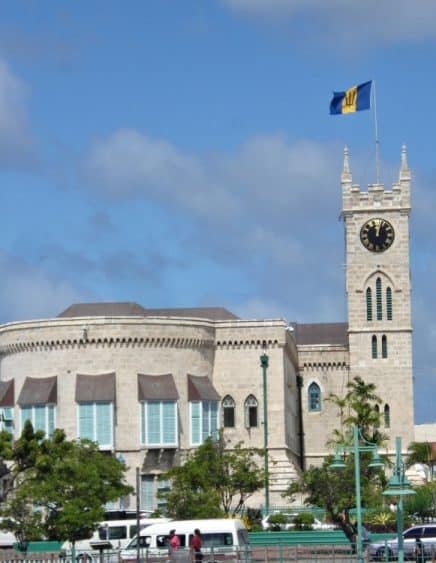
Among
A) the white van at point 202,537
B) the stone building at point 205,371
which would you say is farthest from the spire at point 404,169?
the white van at point 202,537

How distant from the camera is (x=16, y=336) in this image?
89000 millimetres

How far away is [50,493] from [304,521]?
566 inches

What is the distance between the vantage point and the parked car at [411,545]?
54.4 meters

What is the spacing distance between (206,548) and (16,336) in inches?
1490

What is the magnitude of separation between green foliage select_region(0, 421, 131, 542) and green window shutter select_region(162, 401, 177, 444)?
2348 cm

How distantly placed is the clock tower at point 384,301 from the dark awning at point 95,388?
1954cm

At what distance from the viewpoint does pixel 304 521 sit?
70.5 m

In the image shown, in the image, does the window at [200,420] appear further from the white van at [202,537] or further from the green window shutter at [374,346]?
the white van at [202,537]

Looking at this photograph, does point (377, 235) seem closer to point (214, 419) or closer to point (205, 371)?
point (205, 371)

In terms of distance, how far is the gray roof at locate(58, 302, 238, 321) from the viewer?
99.1m

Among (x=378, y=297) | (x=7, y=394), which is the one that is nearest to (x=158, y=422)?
(x=7, y=394)

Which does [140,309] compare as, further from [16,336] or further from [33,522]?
[33,522]

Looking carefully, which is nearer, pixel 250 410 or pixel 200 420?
pixel 200 420

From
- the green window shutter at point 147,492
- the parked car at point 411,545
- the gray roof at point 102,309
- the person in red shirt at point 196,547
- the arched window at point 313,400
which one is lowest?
the parked car at point 411,545
